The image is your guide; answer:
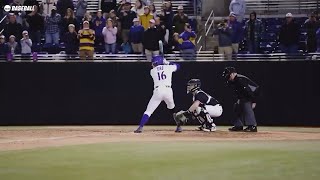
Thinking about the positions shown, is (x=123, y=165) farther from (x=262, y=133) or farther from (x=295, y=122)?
(x=295, y=122)

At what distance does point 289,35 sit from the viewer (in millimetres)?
22672

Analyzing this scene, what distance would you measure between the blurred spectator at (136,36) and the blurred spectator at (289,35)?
4641 millimetres

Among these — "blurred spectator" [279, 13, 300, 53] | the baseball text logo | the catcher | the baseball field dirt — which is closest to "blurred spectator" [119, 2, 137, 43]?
the baseball text logo

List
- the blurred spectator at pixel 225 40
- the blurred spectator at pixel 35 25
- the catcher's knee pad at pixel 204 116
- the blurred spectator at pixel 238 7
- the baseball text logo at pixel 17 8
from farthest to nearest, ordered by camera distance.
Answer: the baseball text logo at pixel 17 8
the blurred spectator at pixel 238 7
the blurred spectator at pixel 35 25
the blurred spectator at pixel 225 40
the catcher's knee pad at pixel 204 116

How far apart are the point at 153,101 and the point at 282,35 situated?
17.9 ft

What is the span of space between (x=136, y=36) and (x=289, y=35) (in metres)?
5.05

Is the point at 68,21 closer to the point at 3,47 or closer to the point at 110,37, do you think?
the point at 110,37

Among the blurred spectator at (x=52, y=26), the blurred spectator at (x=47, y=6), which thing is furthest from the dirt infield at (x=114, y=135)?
the blurred spectator at (x=47, y=6)

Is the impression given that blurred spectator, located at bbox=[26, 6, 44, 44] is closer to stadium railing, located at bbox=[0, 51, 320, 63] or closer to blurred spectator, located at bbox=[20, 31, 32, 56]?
blurred spectator, located at bbox=[20, 31, 32, 56]

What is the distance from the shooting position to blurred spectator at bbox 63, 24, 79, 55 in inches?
917

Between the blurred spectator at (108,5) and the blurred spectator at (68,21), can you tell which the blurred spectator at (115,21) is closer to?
the blurred spectator at (68,21)

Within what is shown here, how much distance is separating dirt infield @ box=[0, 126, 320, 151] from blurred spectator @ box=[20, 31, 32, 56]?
9.51ft

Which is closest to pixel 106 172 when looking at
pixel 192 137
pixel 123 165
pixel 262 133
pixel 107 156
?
pixel 123 165

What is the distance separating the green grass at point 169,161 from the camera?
37.9ft
